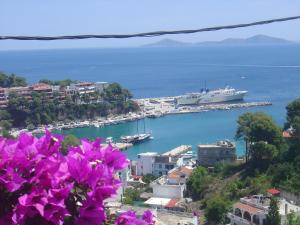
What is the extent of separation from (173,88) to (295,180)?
2547cm

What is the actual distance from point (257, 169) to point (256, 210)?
3189mm

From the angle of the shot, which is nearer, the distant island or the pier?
the pier

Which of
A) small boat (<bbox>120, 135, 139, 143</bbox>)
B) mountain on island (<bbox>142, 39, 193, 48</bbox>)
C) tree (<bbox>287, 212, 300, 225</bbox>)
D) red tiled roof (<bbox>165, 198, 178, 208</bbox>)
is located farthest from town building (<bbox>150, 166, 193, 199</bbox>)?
mountain on island (<bbox>142, 39, 193, 48</bbox>)

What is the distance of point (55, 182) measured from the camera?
56 cm

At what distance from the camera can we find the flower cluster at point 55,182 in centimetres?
54

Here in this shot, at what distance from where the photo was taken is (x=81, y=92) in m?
23.0

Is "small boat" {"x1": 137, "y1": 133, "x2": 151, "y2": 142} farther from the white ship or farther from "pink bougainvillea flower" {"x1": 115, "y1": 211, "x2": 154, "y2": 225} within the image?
"pink bougainvillea flower" {"x1": 115, "y1": 211, "x2": 154, "y2": 225}

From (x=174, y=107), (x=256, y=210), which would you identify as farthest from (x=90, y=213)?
(x=174, y=107)

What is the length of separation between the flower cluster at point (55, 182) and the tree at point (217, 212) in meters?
7.24

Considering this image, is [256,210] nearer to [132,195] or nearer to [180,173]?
[132,195]

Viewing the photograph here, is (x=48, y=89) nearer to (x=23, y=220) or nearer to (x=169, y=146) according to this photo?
(x=169, y=146)

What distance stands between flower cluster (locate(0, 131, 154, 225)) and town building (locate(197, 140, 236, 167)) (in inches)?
485

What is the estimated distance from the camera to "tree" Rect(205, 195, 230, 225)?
771cm

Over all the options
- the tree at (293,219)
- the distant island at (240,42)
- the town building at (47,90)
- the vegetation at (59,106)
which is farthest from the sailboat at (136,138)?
the distant island at (240,42)
